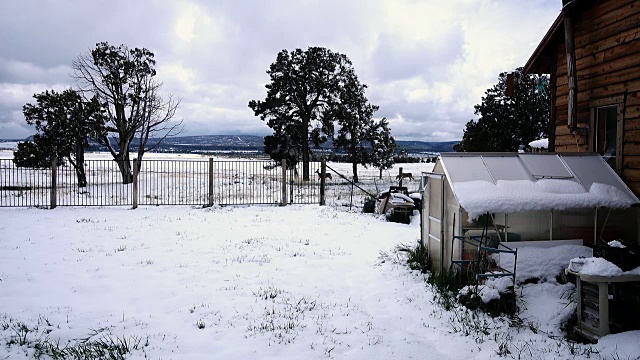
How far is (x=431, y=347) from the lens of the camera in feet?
15.4

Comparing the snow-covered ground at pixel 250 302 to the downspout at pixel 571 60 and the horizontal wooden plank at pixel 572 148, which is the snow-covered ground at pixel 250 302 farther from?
the downspout at pixel 571 60

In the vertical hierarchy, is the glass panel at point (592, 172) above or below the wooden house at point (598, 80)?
below

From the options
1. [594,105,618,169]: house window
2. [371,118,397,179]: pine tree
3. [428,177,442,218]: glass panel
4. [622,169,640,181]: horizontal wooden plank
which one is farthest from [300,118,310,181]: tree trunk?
[622,169,640,181]: horizontal wooden plank

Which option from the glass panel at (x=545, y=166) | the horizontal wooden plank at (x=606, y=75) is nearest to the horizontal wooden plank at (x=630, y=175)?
the glass panel at (x=545, y=166)

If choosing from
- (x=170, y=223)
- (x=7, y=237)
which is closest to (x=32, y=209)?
(x=7, y=237)

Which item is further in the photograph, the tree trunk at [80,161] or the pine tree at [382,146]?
the pine tree at [382,146]

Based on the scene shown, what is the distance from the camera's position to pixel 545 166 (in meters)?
6.89

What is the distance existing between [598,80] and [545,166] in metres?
2.26

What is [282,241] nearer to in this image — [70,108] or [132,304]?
[132,304]

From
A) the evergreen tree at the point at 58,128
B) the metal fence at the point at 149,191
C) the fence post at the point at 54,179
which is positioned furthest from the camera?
the evergreen tree at the point at 58,128

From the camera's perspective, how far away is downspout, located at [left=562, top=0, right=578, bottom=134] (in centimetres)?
781

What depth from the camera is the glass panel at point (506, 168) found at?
6574 mm

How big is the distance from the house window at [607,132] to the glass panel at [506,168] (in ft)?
6.31

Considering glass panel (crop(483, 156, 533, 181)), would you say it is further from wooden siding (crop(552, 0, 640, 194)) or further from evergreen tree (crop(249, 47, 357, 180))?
evergreen tree (crop(249, 47, 357, 180))
